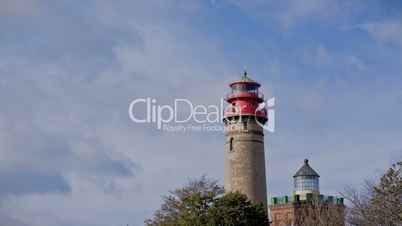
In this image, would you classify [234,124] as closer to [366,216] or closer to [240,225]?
[240,225]

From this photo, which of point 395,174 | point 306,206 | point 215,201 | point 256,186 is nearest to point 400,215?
point 395,174

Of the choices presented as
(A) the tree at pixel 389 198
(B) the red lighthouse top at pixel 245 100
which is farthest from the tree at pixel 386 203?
(B) the red lighthouse top at pixel 245 100

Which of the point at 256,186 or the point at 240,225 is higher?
the point at 256,186

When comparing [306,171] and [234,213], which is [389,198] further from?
[306,171]

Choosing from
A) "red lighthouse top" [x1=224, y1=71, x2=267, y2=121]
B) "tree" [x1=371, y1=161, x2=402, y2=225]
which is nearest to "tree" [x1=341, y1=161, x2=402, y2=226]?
"tree" [x1=371, y1=161, x2=402, y2=225]

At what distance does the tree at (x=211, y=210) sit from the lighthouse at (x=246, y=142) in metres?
4.68

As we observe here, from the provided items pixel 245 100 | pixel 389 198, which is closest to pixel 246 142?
pixel 245 100

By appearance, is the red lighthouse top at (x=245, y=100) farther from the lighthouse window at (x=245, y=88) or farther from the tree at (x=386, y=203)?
the tree at (x=386, y=203)

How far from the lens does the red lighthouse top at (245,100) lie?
189 ft

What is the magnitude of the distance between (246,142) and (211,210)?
10215 mm

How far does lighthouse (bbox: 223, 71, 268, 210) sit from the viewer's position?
55.8 metres

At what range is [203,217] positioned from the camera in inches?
1861

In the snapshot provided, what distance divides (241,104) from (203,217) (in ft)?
44.2

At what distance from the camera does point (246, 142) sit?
56344 millimetres
